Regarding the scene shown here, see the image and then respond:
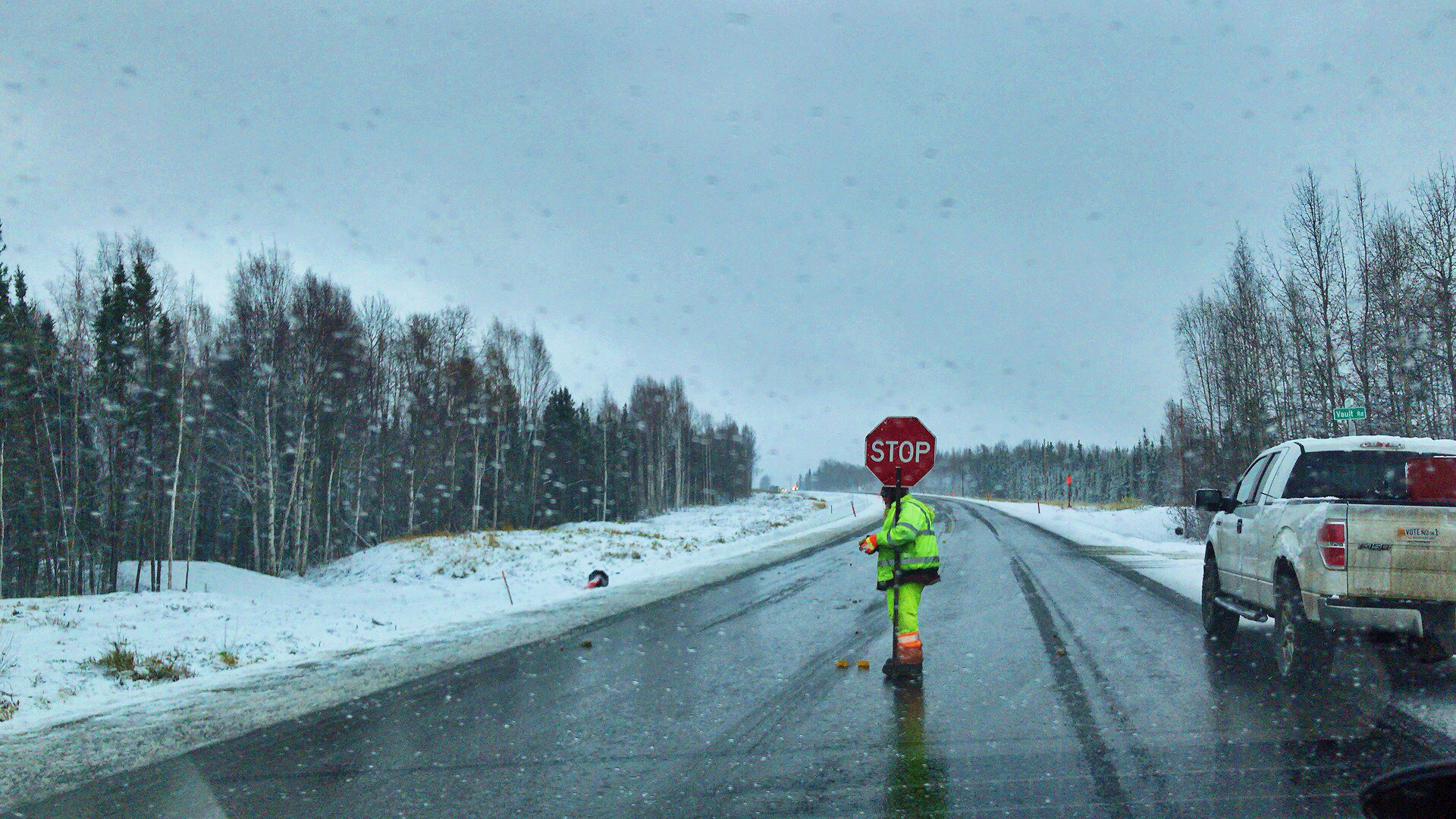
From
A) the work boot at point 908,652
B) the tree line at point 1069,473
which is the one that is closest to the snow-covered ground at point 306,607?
the work boot at point 908,652

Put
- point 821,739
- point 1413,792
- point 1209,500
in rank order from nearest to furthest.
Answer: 1. point 1413,792
2. point 821,739
3. point 1209,500

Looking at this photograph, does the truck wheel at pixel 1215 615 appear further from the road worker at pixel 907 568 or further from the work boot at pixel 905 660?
the work boot at pixel 905 660

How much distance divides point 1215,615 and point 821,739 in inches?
230

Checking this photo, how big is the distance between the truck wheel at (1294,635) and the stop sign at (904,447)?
1795 cm

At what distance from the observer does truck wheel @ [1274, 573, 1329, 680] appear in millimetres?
6961

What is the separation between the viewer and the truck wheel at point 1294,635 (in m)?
6.96

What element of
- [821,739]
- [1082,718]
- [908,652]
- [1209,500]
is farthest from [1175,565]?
[821,739]

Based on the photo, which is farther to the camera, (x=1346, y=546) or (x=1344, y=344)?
(x=1344, y=344)

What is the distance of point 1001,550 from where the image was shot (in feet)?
76.7

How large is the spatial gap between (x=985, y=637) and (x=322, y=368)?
32109 millimetres

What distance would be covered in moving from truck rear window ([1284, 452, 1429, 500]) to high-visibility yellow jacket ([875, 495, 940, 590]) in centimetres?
312

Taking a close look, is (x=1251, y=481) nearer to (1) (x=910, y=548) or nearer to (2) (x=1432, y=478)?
(2) (x=1432, y=478)

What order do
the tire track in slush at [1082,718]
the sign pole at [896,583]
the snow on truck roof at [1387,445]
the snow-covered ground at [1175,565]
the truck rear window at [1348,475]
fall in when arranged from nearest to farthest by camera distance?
the tire track in slush at [1082,718]
the snow-covered ground at [1175,565]
the snow on truck roof at [1387,445]
the truck rear window at [1348,475]
the sign pole at [896,583]

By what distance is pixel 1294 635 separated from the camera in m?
7.06
